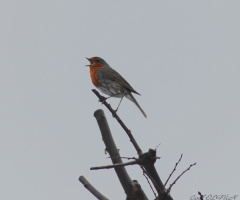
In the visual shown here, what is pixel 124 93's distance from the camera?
947cm

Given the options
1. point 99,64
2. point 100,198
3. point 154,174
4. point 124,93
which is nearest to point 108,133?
point 100,198

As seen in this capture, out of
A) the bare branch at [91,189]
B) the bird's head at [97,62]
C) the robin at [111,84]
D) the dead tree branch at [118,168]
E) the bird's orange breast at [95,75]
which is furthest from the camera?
the bird's head at [97,62]

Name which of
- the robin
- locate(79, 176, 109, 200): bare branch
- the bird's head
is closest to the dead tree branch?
locate(79, 176, 109, 200): bare branch

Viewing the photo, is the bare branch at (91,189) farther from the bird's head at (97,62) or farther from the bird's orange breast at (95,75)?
the bird's head at (97,62)

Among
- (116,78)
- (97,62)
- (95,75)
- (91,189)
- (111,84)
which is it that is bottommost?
(91,189)

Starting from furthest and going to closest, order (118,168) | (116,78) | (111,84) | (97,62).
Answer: (97,62) → (116,78) → (111,84) → (118,168)

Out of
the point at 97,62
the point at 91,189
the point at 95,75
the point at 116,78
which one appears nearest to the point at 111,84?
the point at 116,78

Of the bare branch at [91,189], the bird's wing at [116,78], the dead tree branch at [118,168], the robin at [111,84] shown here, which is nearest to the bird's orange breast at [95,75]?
the robin at [111,84]

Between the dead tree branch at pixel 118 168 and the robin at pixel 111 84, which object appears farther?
the robin at pixel 111 84

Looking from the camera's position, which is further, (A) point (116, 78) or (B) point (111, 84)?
(A) point (116, 78)

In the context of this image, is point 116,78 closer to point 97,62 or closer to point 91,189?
point 97,62

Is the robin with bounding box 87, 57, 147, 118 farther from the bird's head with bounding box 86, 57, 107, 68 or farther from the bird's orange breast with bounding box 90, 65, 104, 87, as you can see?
the bird's head with bounding box 86, 57, 107, 68

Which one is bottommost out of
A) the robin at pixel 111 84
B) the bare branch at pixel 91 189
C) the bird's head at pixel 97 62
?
the bare branch at pixel 91 189

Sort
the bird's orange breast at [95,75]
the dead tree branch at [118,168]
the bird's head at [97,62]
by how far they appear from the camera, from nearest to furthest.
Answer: the dead tree branch at [118,168] → the bird's orange breast at [95,75] → the bird's head at [97,62]
